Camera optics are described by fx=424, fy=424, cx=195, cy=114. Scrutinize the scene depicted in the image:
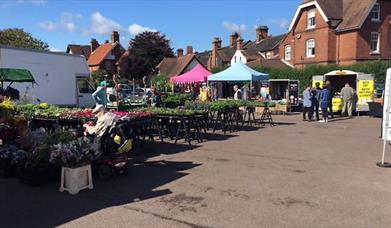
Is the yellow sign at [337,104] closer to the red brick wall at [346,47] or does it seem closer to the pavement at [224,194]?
the pavement at [224,194]

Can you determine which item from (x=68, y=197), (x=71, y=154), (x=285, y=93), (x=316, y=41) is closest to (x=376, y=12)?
(x=316, y=41)

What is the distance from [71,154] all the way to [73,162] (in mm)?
140

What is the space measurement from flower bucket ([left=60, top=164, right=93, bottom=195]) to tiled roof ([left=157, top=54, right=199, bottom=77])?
5442 cm

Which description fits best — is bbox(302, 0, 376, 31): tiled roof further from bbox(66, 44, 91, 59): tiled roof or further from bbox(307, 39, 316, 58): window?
bbox(66, 44, 91, 59): tiled roof

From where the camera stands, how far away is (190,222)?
18.2 feet

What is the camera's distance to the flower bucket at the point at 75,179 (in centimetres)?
696

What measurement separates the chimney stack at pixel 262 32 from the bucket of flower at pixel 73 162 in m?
58.2

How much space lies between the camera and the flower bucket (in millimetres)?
6957

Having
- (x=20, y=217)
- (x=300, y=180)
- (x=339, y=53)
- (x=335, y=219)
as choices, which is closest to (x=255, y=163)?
(x=300, y=180)

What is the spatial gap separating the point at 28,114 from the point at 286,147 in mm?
7320

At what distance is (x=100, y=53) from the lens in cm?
7662

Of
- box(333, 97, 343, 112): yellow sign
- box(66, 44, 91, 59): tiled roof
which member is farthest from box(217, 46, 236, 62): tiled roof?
box(333, 97, 343, 112): yellow sign

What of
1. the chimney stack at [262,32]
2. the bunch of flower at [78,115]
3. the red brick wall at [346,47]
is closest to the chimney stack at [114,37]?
the chimney stack at [262,32]

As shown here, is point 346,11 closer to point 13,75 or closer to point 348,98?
point 348,98
